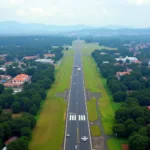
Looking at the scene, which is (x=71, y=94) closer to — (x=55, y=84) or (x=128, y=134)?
(x=55, y=84)

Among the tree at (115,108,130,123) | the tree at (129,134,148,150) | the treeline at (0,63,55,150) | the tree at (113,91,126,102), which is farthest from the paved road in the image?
the tree at (113,91,126,102)

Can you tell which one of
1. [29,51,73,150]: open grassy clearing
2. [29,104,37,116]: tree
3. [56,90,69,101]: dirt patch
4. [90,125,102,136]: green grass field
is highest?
[29,104,37,116]: tree

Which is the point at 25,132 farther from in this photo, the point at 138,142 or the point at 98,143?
the point at 138,142

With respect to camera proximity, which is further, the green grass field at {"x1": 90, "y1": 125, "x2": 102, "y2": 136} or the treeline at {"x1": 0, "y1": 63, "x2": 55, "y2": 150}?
the green grass field at {"x1": 90, "y1": 125, "x2": 102, "y2": 136}

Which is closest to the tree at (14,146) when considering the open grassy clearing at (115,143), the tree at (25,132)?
the tree at (25,132)

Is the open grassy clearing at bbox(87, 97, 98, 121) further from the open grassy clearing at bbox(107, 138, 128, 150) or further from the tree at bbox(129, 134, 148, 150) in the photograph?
the tree at bbox(129, 134, 148, 150)

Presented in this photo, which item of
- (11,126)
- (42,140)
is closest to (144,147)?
(42,140)

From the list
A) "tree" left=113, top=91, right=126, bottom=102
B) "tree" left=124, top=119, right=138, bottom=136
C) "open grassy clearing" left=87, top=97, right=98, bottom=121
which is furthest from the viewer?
"tree" left=113, top=91, right=126, bottom=102

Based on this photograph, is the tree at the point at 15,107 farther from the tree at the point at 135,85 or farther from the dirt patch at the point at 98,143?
the tree at the point at 135,85
